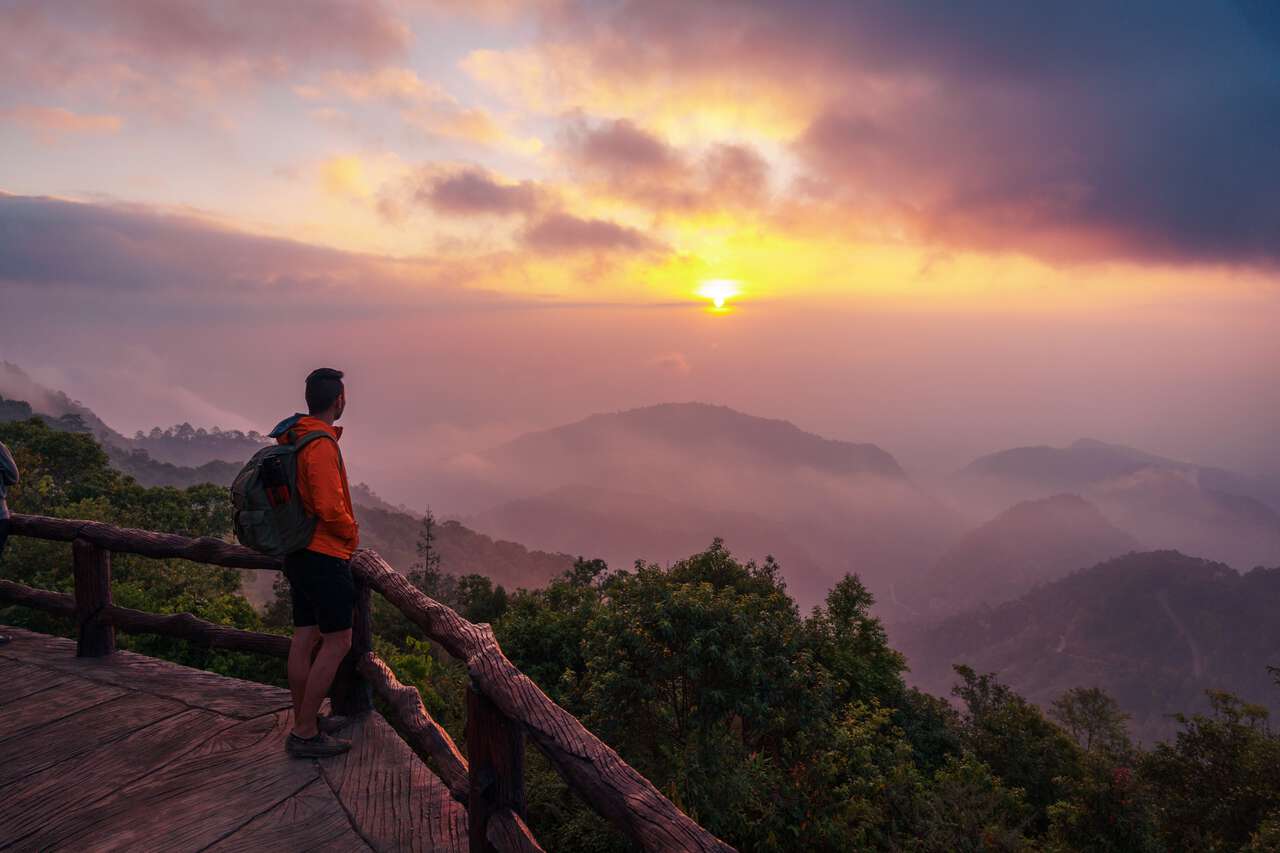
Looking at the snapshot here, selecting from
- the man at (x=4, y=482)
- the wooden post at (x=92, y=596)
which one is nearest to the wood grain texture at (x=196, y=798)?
the wooden post at (x=92, y=596)

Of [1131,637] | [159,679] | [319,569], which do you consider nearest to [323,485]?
[319,569]

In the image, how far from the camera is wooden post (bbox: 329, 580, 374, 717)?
4.39 metres

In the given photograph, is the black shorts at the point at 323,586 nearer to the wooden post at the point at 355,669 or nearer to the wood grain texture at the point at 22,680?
the wooden post at the point at 355,669

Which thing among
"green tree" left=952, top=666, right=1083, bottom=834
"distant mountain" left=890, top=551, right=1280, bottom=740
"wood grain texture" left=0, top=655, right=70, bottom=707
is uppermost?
"wood grain texture" left=0, top=655, right=70, bottom=707

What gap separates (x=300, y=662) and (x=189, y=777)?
818 millimetres

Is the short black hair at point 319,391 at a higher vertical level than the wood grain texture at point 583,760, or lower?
higher

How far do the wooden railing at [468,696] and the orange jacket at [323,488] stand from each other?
437 millimetres

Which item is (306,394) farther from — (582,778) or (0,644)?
(0,644)

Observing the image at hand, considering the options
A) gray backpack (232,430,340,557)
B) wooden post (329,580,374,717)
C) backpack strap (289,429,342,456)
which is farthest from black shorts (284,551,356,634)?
backpack strap (289,429,342,456)

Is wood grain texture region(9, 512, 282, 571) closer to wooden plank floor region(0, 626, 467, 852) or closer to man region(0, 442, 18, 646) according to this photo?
man region(0, 442, 18, 646)

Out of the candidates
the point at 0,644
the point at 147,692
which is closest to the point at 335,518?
the point at 147,692

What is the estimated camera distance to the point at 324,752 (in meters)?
3.98

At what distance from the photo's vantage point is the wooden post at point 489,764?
2951 mm

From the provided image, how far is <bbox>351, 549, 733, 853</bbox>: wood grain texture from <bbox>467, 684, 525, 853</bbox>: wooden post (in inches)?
4.1
